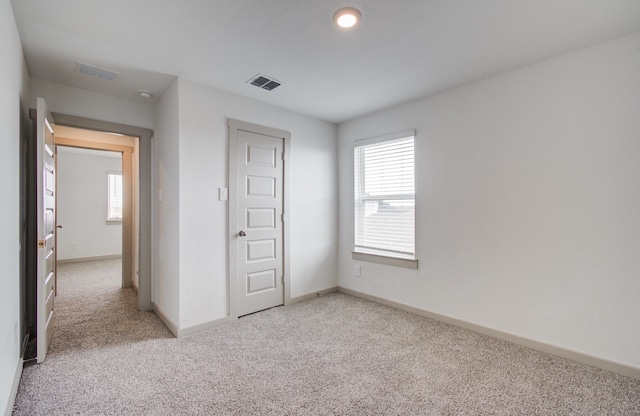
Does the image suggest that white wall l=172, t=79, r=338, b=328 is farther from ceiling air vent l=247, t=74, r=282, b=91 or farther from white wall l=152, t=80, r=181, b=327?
ceiling air vent l=247, t=74, r=282, b=91

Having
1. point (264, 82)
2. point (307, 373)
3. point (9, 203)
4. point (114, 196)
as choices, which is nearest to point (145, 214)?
point (9, 203)

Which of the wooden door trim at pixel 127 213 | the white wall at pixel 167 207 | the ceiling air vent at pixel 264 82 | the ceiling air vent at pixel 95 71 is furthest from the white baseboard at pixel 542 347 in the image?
the wooden door trim at pixel 127 213

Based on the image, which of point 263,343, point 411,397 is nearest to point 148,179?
point 263,343

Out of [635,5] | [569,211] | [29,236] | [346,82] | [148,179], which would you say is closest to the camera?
[635,5]

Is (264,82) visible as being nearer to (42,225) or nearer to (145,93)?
(145,93)

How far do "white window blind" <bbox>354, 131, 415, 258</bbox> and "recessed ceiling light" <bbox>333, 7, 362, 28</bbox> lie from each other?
172 centimetres

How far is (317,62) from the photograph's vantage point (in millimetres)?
2561

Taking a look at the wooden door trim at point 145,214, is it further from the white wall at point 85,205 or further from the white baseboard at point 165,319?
the white wall at point 85,205

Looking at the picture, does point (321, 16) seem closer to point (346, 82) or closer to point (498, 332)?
point (346, 82)

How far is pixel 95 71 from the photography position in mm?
2701

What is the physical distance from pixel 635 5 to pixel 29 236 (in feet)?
16.1

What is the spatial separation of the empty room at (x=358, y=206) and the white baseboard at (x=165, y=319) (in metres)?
0.04

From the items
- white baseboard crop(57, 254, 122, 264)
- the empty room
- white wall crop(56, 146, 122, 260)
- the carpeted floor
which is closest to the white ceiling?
the empty room

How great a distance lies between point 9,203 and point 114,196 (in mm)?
6163
